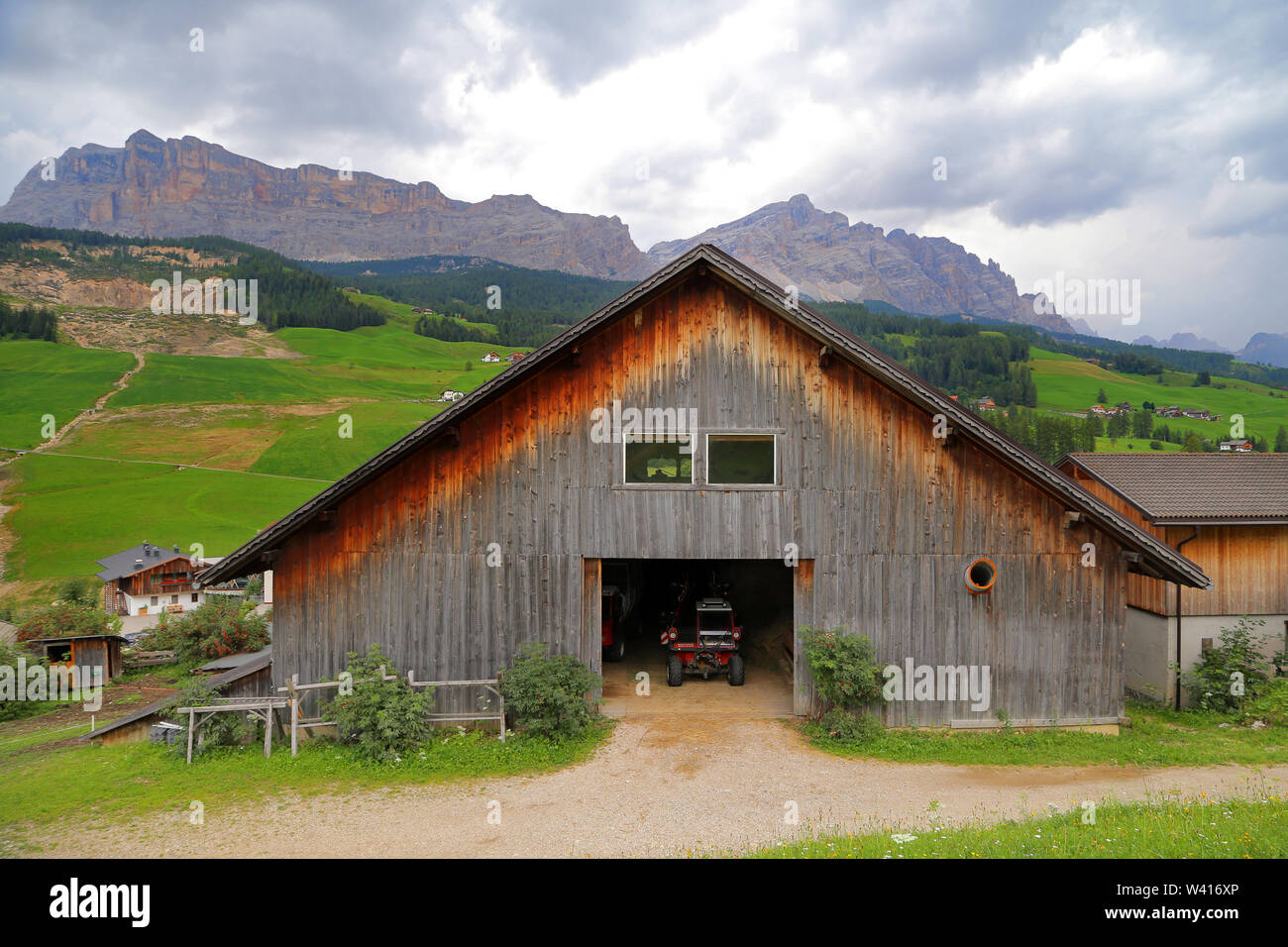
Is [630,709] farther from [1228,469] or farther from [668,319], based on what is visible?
[1228,469]

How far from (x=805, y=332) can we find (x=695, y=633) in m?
8.78

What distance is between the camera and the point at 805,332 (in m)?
13.5

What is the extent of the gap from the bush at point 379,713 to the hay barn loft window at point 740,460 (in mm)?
7593

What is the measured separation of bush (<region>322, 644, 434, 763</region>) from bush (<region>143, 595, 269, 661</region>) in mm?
20447

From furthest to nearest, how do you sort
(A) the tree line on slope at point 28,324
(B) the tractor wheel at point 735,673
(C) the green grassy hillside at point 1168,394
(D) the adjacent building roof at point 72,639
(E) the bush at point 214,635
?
(A) the tree line on slope at point 28,324 → (C) the green grassy hillside at point 1168,394 → (E) the bush at point 214,635 → (D) the adjacent building roof at point 72,639 → (B) the tractor wheel at point 735,673

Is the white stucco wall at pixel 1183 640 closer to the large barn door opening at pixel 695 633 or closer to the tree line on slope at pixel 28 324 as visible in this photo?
the large barn door opening at pixel 695 633

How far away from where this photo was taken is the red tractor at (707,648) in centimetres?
1670

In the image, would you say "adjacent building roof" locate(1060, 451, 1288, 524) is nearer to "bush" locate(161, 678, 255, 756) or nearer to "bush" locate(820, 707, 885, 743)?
"bush" locate(820, 707, 885, 743)

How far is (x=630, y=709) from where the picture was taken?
1471 centimetres

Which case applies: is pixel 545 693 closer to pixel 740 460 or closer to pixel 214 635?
pixel 740 460

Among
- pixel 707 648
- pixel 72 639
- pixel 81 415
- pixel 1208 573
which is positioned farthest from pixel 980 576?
pixel 81 415

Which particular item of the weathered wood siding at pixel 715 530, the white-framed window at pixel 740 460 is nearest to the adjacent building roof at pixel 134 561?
the weathered wood siding at pixel 715 530

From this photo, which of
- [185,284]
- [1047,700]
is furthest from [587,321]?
[185,284]

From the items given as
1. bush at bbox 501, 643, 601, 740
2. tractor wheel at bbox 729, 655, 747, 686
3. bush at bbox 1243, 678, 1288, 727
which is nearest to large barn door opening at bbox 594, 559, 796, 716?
tractor wheel at bbox 729, 655, 747, 686
